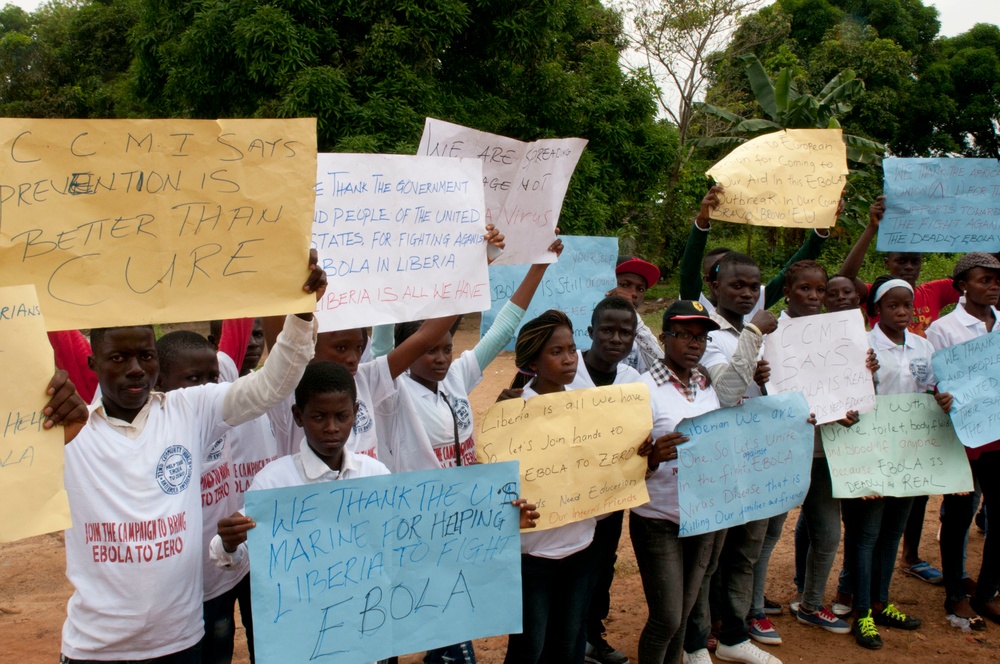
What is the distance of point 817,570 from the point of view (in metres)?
4.85

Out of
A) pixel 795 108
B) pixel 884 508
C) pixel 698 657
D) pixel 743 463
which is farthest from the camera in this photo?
pixel 795 108

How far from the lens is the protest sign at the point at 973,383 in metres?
4.64

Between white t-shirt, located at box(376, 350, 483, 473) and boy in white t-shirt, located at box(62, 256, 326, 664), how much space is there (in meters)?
0.91

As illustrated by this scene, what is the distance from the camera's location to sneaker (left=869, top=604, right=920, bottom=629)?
4.95 m

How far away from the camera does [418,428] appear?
3.67m

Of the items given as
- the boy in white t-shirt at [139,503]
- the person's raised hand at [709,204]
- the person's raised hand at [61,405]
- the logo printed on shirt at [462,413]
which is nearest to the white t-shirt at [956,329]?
the person's raised hand at [709,204]

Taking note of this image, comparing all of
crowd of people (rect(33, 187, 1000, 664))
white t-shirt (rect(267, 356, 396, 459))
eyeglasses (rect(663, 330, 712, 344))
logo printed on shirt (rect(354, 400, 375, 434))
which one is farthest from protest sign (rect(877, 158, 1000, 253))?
logo printed on shirt (rect(354, 400, 375, 434))

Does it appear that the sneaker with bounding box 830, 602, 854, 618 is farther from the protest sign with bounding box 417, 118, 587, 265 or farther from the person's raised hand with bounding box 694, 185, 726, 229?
the protest sign with bounding box 417, 118, 587, 265

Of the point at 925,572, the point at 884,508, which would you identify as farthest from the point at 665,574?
the point at 925,572

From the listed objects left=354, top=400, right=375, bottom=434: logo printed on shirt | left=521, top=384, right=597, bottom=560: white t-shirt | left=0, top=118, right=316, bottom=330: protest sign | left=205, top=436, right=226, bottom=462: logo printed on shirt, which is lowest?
left=521, top=384, right=597, bottom=560: white t-shirt

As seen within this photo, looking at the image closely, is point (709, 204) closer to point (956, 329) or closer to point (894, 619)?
point (956, 329)

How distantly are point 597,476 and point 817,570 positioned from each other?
207 cm

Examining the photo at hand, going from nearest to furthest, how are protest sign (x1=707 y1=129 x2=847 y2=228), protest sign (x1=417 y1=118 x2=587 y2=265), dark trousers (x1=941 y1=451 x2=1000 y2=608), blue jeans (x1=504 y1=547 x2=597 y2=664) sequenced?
blue jeans (x1=504 y1=547 x2=597 y2=664) → protest sign (x1=417 y1=118 x2=587 y2=265) → protest sign (x1=707 y1=129 x2=847 y2=228) → dark trousers (x1=941 y1=451 x2=1000 y2=608)

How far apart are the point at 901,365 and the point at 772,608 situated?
168 centimetres
